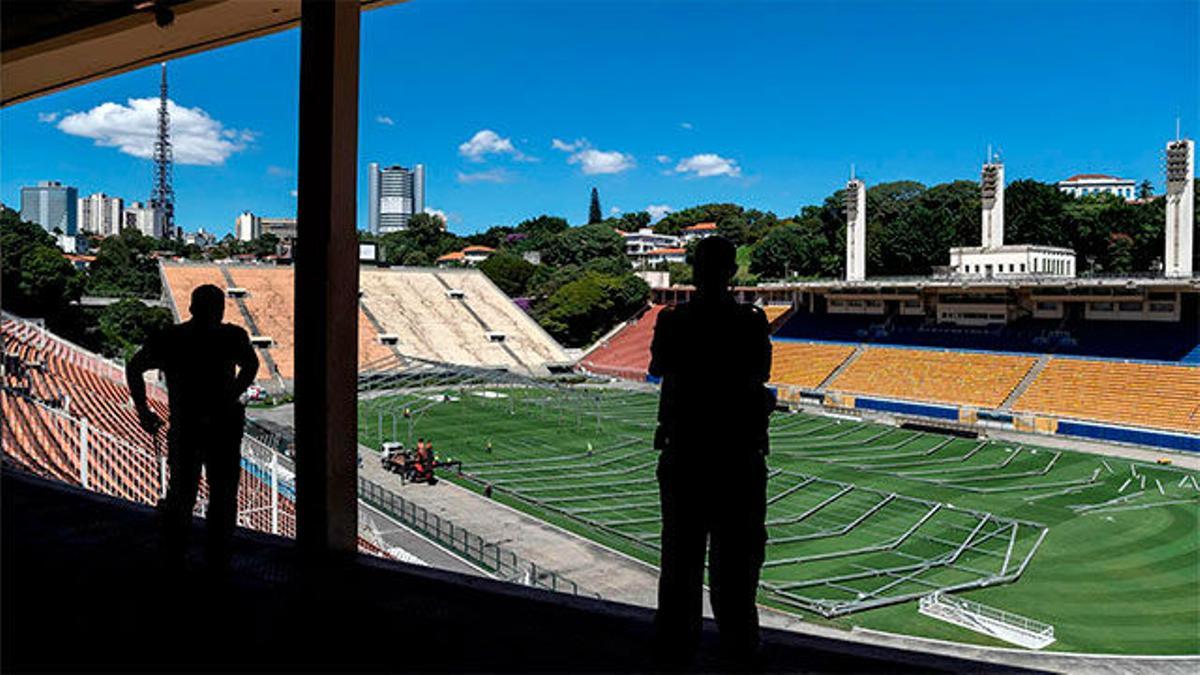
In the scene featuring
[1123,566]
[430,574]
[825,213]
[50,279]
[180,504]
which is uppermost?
[825,213]

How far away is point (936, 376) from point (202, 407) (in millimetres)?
31503

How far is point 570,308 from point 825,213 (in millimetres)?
24529

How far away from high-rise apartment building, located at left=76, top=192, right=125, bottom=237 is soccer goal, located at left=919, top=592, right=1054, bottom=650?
479 feet

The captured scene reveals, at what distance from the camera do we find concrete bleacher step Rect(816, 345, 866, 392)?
34.1 m

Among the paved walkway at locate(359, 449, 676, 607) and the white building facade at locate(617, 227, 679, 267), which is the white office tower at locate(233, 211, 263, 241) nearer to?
the white building facade at locate(617, 227, 679, 267)

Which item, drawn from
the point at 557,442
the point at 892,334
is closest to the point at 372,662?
the point at 557,442

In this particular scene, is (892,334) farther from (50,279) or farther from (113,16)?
(50,279)

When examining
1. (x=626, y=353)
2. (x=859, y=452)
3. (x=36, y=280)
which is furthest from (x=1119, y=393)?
(x=36, y=280)

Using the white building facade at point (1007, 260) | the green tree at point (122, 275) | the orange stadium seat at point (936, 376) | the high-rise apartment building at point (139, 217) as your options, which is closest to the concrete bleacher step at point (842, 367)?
the orange stadium seat at point (936, 376)

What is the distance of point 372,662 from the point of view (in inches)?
127

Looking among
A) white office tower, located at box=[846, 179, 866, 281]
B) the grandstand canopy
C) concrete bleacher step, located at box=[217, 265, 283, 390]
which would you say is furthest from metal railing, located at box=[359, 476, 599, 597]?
white office tower, located at box=[846, 179, 866, 281]

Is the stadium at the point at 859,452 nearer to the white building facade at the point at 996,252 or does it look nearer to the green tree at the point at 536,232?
the white building facade at the point at 996,252

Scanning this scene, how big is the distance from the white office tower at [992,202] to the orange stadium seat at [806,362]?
10984 mm

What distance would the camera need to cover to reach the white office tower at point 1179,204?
1248 inches
